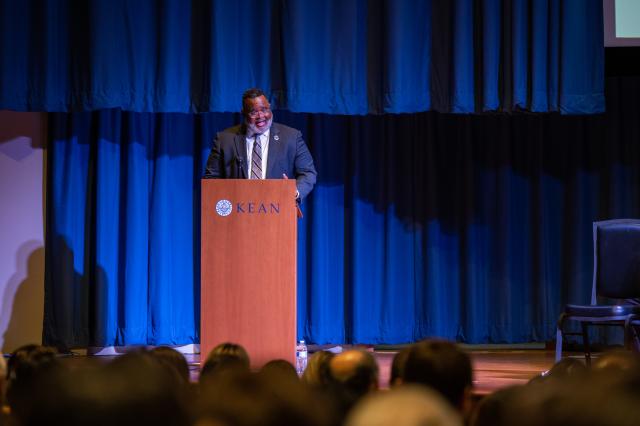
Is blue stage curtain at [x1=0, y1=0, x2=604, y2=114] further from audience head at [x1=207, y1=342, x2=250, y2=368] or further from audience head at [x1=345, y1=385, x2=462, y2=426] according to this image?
audience head at [x1=345, y1=385, x2=462, y2=426]

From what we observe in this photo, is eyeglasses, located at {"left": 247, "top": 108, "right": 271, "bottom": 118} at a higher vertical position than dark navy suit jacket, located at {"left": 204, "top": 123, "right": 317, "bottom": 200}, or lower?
higher

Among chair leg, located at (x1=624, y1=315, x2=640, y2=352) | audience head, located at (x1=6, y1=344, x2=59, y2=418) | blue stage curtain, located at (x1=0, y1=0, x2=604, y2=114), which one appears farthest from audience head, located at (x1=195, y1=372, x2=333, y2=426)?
blue stage curtain, located at (x1=0, y1=0, x2=604, y2=114)

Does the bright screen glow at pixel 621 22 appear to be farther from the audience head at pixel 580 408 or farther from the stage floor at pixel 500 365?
the audience head at pixel 580 408

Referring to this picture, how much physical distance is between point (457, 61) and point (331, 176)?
1.26 metres

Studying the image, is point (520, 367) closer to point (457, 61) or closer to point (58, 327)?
point (457, 61)

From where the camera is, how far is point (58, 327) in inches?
227

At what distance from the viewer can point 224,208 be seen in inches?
163

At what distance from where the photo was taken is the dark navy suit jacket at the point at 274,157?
15.5ft

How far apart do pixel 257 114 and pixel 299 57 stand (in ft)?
3.12

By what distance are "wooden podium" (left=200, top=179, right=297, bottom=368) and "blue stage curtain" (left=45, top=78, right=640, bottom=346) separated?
5.84 feet

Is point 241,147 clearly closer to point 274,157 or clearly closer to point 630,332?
point 274,157

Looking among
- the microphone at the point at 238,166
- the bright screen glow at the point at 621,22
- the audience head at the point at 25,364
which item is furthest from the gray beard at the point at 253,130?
the audience head at the point at 25,364

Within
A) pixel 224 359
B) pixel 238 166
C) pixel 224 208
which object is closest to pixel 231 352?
pixel 224 359

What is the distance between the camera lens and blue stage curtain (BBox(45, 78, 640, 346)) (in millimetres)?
5930
